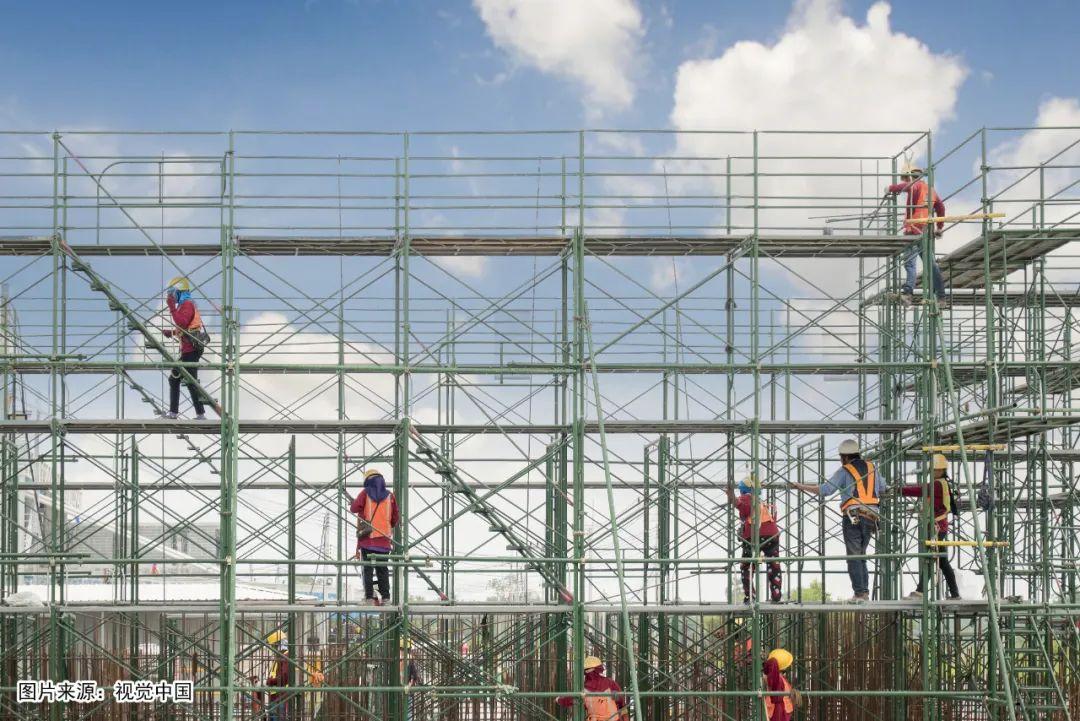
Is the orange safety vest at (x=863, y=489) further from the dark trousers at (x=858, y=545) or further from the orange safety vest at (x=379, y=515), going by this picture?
the orange safety vest at (x=379, y=515)

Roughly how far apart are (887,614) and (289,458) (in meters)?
8.59

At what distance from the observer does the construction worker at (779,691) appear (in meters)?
17.9

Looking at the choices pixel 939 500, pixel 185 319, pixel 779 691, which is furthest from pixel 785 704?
pixel 185 319

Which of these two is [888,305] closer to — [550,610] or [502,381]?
[502,381]

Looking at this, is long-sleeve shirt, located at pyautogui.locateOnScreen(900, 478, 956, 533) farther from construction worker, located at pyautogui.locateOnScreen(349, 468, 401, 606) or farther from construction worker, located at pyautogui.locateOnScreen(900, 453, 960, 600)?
construction worker, located at pyautogui.locateOnScreen(349, 468, 401, 606)

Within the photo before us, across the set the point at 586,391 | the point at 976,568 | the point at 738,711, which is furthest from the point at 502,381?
the point at 976,568

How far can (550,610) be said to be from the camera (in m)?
18.0

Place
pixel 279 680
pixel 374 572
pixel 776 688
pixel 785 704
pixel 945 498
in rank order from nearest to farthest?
pixel 785 704
pixel 776 688
pixel 374 572
pixel 945 498
pixel 279 680

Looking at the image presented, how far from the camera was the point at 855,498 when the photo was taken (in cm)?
1828

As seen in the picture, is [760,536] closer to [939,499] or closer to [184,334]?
[939,499]

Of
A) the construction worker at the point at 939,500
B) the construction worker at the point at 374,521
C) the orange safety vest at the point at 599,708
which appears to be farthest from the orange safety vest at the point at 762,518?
the construction worker at the point at 374,521

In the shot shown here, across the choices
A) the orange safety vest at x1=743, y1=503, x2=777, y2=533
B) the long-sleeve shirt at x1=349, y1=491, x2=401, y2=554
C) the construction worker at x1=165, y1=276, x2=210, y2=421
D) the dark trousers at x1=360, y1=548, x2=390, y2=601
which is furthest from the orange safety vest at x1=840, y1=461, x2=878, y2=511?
the construction worker at x1=165, y1=276, x2=210, y2=421

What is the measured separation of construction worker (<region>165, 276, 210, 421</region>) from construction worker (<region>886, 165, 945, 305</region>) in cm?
934

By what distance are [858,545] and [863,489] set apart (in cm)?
70
